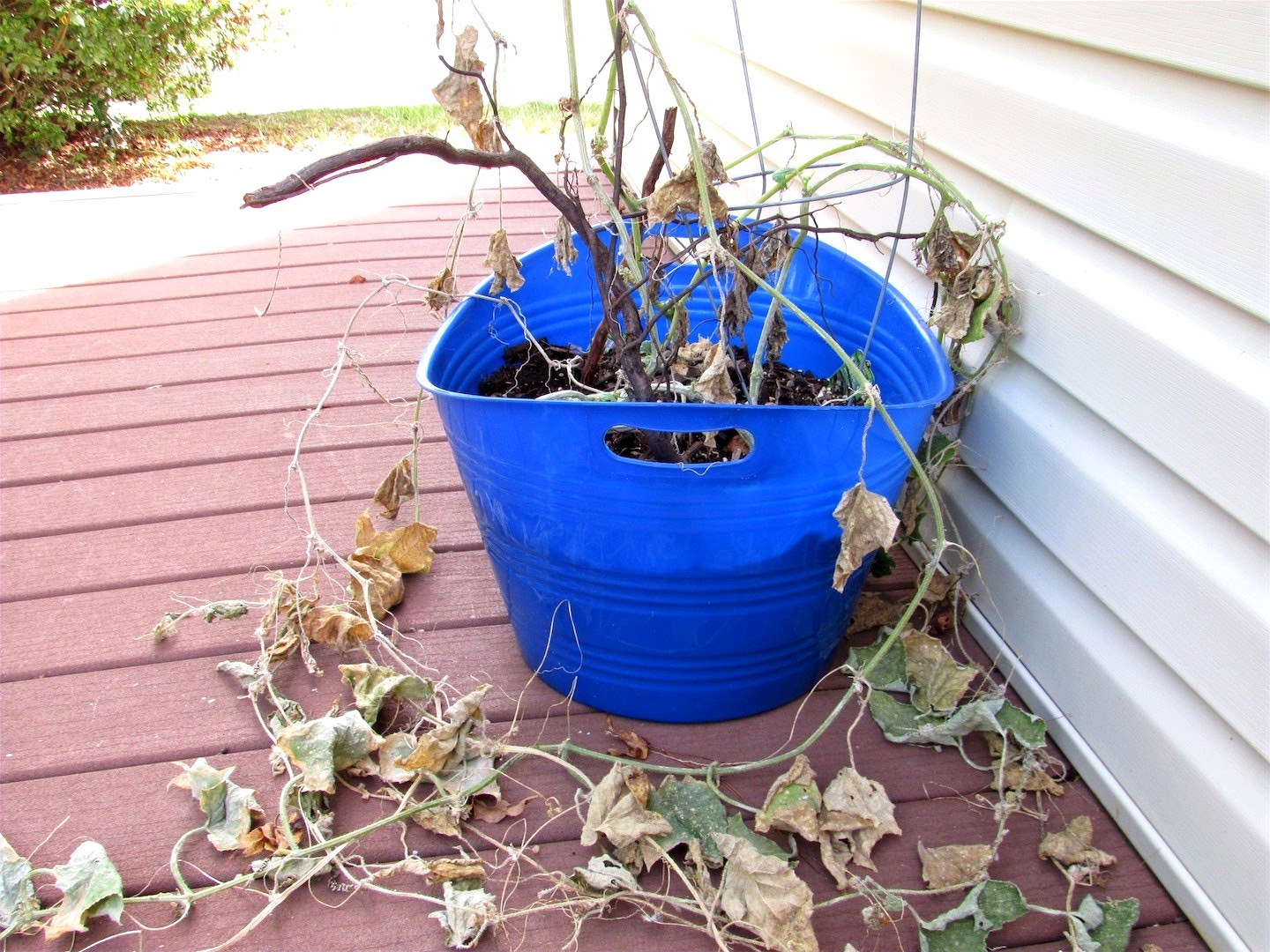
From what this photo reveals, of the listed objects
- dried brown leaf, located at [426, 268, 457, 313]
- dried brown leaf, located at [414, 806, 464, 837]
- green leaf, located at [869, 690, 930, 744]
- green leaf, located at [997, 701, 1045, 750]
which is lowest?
dried brown leaf, located at [414, 806, 464, 837]

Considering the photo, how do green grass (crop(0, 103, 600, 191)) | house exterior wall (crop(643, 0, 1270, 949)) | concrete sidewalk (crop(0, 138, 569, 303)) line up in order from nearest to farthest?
house exterior wall (crop(643, 0, 1270, 949)) < concrete sidewalk (crop(0, 138, 569, 303)) < green grass (crop(0, 103, 600, 191))

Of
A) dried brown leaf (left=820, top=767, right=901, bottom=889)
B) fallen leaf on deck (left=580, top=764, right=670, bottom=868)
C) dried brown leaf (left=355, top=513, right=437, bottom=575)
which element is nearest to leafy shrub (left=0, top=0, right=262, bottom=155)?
dried brown leaf (left=355, top=513, right=437, bottom=575)

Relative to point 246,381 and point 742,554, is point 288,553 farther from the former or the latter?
point 742,554

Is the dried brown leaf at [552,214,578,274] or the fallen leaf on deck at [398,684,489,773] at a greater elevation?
the dried brown leaf at [552,214,578,274]

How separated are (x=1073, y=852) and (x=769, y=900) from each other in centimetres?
33

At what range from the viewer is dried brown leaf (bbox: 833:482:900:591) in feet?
2.60

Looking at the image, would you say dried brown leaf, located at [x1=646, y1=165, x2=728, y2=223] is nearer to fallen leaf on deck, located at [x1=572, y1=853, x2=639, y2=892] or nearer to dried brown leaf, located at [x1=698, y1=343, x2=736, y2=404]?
dried brown leaf, located at [x1=698, y1=343, x2=736, y2=404]

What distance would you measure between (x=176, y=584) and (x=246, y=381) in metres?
0.60

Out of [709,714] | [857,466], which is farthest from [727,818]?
[857,466]

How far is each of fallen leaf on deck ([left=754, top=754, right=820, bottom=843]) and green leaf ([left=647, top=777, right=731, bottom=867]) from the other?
4cm

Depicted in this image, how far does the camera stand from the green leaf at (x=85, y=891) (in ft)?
2.80

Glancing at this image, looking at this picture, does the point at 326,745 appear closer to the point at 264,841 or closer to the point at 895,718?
the point at 264,841

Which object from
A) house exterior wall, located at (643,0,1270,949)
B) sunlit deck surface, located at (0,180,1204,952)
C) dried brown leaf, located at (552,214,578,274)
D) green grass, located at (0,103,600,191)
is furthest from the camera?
green grass, located at (0,103,600,191)

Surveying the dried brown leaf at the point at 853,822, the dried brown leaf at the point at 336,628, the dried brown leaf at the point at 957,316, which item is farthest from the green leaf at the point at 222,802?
the dried brown leaf at the point at 957,316
